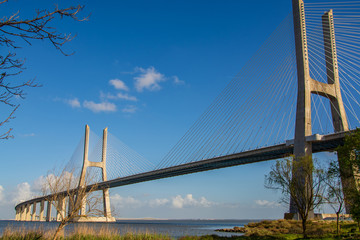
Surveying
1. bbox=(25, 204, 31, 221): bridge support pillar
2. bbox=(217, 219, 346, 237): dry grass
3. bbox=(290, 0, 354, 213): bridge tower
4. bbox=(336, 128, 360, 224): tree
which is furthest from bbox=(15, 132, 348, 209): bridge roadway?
bbox=(25, 204, 31, 221): bridge support pillar

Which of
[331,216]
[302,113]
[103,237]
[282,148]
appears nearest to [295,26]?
[302,113]

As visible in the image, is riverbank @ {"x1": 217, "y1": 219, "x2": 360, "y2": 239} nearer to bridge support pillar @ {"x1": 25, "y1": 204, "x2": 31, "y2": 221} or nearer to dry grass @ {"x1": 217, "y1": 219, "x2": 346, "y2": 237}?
dry grass @ {"x1": 217, "y1": 219, "x2": 346, "y2": 237}

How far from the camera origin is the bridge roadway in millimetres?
36250

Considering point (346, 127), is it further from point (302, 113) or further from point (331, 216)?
point (331, 216)

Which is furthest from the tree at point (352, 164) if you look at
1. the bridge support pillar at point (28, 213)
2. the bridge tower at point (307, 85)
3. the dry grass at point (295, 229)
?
the bridge support pillar at point (28, 213)

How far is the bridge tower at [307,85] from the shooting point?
36.0 metres

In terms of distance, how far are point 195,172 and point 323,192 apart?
30500mm

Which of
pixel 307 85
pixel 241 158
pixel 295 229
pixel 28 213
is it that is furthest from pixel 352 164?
pixel 28 213

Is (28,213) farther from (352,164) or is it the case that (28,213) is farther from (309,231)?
(352,164)

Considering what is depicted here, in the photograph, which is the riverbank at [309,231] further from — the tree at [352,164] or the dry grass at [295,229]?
the tree at [352,164]

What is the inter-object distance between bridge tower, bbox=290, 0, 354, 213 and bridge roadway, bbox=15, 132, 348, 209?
4.56ft

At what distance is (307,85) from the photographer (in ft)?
123

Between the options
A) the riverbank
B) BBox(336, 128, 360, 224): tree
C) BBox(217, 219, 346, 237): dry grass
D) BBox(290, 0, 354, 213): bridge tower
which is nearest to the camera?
BBox(336, 128, 360, 224): tree

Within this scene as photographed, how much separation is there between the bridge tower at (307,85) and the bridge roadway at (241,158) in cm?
139
